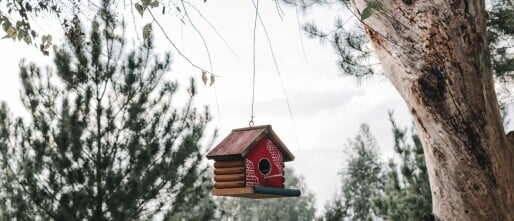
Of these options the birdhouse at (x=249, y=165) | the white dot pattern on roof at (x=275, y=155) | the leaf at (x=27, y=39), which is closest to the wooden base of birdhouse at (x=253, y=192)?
the birdhouse at (x=249, y=165)

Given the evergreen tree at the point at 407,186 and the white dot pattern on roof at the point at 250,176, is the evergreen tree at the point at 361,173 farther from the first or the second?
the white dot pattern on roof at the point at 250,176

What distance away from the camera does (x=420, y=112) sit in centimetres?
281

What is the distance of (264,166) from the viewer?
437 cm

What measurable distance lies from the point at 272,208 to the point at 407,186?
1048 inches

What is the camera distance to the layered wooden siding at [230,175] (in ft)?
13.0

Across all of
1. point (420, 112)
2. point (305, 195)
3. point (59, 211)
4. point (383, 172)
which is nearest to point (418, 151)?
point (59, 211)

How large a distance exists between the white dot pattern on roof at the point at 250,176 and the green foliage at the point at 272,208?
98.7ft

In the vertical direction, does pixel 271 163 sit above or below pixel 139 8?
below

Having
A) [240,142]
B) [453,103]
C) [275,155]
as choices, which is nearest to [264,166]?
[275,155]

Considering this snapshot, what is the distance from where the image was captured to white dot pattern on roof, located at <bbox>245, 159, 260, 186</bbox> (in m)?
3.99

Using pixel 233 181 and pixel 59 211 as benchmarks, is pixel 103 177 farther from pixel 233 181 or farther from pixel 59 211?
pixel 233 181

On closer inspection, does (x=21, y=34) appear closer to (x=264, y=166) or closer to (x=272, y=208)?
(x=264, y=166)

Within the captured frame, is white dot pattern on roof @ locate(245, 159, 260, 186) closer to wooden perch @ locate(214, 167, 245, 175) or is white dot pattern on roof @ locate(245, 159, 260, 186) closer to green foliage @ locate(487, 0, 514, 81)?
wooden perch @ locate(214, 167, 245, 175)

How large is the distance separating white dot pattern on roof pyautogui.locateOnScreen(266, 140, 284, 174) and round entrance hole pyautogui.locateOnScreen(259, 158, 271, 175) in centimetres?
10
